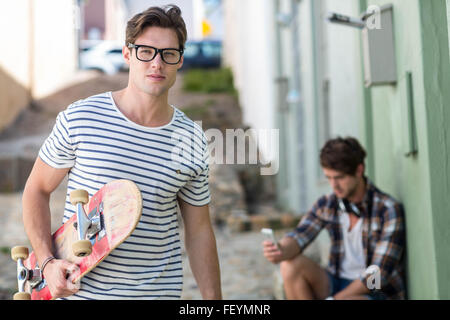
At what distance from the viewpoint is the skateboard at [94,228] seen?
5.98 ft

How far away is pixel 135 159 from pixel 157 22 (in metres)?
0.44

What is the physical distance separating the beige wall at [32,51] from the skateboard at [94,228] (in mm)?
10953

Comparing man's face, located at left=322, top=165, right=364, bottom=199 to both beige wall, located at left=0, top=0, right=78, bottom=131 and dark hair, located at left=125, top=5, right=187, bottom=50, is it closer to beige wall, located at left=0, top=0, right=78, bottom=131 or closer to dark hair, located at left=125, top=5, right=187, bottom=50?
dark hair, located at left=125, top=5, right=187, bottom=50

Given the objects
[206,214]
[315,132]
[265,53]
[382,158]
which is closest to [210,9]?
[265,53]

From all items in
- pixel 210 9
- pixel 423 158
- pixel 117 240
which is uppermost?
pixel 210 9

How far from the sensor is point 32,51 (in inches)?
585

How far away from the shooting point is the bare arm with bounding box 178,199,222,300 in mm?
2225

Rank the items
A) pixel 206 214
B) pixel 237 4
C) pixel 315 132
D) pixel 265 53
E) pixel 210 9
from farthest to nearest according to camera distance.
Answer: pixel 210 9
pixel 237 4
pixel 265 53
pixel 315 132
pixel 206 214

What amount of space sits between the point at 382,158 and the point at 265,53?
608cm

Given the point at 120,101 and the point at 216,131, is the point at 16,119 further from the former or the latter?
the point at 120,101

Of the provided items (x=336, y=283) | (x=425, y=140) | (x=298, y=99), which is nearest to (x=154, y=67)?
(x=425, y=140)

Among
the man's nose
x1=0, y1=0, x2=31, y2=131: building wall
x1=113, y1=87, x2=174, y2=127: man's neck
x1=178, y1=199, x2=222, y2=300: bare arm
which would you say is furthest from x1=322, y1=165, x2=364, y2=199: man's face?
x1=0, y1=0, x2=31, y2=131: building wall

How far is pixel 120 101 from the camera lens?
2066 mm

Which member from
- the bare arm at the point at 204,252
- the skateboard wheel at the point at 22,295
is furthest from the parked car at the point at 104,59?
the skateboard wheel at the point at 22,295
